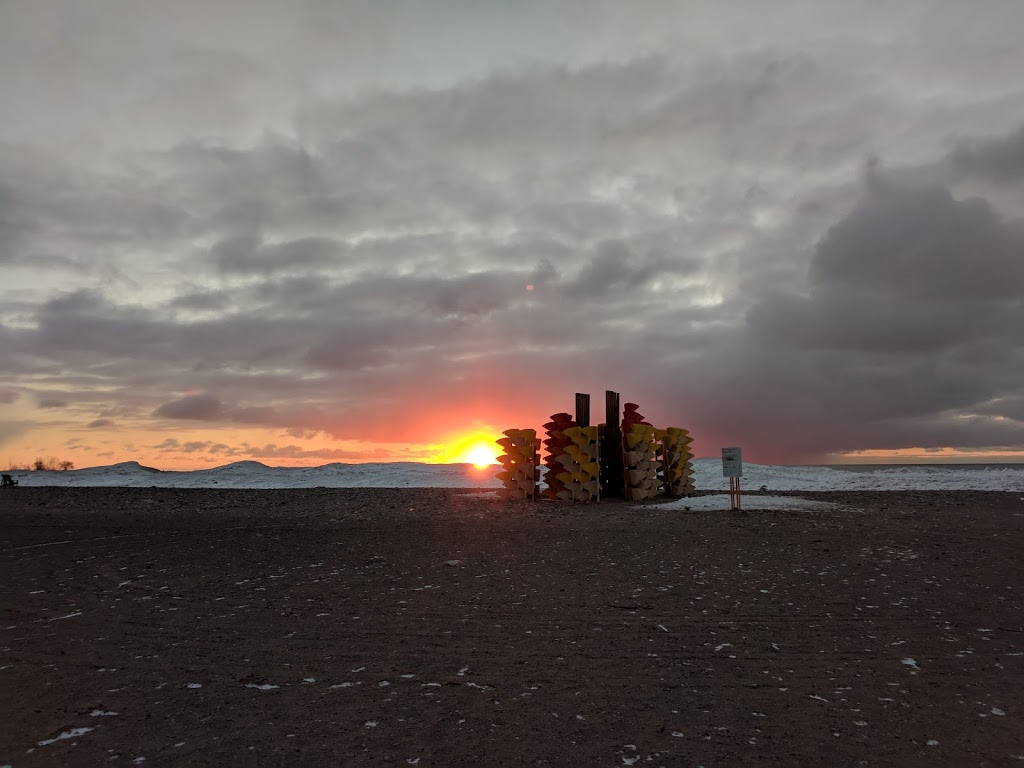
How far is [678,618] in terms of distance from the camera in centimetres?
711

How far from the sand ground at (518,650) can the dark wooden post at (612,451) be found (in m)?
9.32

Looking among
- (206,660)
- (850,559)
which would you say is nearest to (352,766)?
(206,660)

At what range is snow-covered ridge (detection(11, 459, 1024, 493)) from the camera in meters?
28.1

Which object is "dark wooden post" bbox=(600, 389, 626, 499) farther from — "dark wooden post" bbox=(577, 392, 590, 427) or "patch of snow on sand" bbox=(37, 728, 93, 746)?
"patch of snow on sand" bbox=(37, 728, 93, 746)

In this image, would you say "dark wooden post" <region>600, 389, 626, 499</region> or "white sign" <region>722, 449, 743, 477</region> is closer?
"white sign" <region>722, 449, 743, 477</region>

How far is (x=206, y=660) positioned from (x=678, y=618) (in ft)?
15.2

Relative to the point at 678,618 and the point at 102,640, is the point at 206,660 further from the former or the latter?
the point at 678,618

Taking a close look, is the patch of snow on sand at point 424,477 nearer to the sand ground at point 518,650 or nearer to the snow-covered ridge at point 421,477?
the snow-covered ridge at point 421,477

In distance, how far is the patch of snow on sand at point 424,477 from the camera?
28141 millimetres

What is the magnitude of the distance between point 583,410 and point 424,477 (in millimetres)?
16683

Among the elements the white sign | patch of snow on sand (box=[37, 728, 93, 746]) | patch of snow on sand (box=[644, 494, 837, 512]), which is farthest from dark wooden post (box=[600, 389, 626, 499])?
patch of snow on sand (box=[37, 728, 93, 746])

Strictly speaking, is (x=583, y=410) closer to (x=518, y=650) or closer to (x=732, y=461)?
(x=732, y=461)

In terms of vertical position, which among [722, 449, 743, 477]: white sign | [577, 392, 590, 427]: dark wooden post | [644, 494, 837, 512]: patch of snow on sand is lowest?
[644, 494, 837, 512]: patch of snow on sand

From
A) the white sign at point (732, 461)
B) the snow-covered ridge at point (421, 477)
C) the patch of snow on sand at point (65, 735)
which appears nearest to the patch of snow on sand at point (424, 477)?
the snow-covered ridge at point (421, 477)
